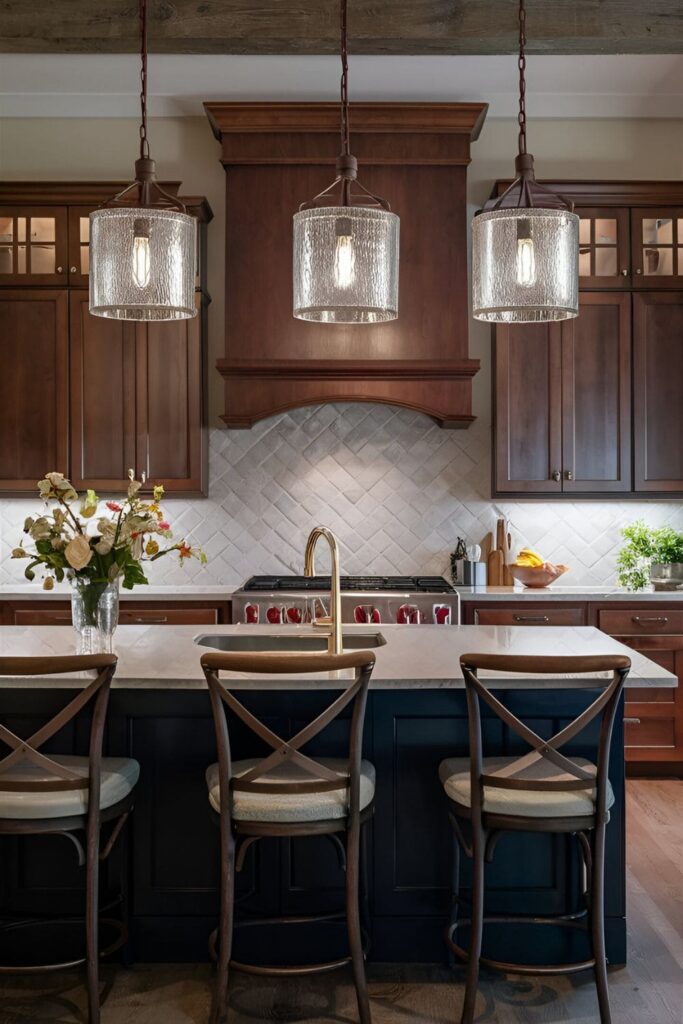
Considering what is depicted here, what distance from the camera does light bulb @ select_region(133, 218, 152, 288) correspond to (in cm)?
234

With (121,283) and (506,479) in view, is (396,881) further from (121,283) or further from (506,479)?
(506,479)

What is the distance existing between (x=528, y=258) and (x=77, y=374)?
319 cm

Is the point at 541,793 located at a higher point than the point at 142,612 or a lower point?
lower

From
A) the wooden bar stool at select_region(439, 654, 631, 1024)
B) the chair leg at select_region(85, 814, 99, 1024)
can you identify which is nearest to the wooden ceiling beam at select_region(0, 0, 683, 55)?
the wooden bar stool at select_region(439, 654, 631, 1024)

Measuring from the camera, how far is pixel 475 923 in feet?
8.07

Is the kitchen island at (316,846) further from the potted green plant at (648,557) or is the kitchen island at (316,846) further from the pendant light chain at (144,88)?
the potted green plant at (648,557)

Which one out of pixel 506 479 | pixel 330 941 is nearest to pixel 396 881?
pixel 330 941

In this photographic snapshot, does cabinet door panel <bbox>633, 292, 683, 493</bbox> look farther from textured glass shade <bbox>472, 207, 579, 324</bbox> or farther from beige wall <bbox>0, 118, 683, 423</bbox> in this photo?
textured glass shade <bbox>472, 207, 579, 324</bbox>

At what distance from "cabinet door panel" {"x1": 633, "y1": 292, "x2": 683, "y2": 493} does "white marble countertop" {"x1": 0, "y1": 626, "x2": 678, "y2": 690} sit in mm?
1864

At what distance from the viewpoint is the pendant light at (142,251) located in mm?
2338

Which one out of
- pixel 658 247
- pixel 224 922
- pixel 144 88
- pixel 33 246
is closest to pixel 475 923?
pixel 224 922

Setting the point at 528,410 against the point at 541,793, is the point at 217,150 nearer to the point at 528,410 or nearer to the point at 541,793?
the point at 528,410

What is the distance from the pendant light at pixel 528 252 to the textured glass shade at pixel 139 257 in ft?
2.42

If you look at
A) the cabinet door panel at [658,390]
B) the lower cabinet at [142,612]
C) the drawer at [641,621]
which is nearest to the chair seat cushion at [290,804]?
the lower cabinet at [142,612]
